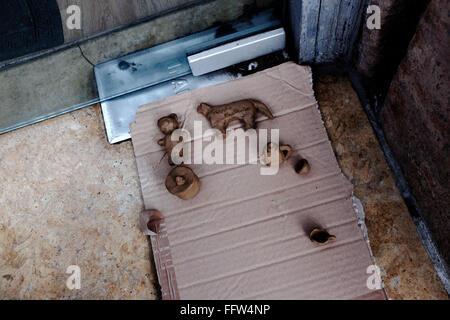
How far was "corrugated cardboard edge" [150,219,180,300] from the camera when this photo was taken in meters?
1.44

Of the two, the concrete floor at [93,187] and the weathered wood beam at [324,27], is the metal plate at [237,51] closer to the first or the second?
the weathered wood beam at [324,27]

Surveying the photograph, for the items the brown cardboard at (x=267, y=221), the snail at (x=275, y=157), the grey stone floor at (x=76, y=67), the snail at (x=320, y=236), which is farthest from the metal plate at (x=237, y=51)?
the snail at (x=320, y=236)

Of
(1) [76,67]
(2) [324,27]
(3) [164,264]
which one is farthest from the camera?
(1) [76,67]

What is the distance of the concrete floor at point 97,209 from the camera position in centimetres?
140

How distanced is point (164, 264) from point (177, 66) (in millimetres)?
903

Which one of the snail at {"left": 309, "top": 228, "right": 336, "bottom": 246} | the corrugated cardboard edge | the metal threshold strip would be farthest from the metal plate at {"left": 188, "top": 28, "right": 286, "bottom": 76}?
the snail at {"left": 309, "top": 228, "right": 336, "bottom": 246}

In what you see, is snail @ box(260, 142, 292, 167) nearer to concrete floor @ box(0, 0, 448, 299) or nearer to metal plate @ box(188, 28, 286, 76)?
concrete floor @ box(0, 0, 448, 299)

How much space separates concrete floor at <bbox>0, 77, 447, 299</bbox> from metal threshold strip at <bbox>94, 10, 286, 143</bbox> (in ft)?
0.39

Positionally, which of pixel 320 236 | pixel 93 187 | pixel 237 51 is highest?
pixel 237 51

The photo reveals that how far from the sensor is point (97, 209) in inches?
61.6

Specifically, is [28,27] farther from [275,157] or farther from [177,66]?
[275,157]

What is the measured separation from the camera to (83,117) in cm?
168

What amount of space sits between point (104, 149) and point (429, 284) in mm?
1481

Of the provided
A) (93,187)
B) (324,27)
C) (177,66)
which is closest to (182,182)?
(93,187)
